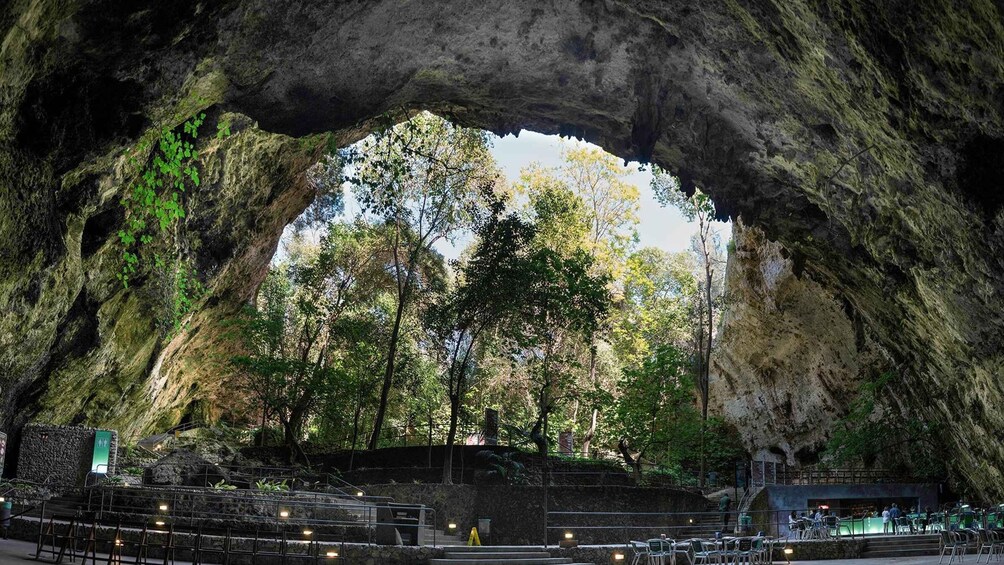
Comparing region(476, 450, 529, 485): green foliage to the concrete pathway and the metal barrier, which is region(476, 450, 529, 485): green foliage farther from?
the concrete pathway

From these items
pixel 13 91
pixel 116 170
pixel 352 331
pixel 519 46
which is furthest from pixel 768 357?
pixel 13 91

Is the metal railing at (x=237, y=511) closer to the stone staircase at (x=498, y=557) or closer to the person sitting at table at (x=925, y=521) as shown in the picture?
the stone staircase at (x=498, y=557)

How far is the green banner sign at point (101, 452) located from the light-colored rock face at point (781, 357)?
2010 centimetres

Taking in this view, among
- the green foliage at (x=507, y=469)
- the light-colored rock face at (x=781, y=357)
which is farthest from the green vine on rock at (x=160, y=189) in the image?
the light-colored rock face at (x=781, y=357)

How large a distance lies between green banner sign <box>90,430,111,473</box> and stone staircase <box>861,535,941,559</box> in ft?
52.5

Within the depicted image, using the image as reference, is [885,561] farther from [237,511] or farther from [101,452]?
[101,452]

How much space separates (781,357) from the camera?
1117 inches

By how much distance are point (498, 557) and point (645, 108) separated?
27.9 ft

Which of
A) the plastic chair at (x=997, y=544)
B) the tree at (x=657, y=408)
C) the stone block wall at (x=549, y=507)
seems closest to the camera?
the plastic chair at (x=997, y=544)

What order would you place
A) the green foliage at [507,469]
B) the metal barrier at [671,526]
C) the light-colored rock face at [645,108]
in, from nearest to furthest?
the light-colored rock face at [645,108], the metal barrier at [671,526], the green foliage at [507,469]

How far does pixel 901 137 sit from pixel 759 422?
21.1m

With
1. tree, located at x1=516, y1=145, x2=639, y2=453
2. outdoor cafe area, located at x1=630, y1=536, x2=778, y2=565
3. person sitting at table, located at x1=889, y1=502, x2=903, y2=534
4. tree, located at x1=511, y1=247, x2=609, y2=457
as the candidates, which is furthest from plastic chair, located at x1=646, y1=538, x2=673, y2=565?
tree, located at x1=516, y1=145, x2=639, y2=453

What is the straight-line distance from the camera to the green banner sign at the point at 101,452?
16.9 m

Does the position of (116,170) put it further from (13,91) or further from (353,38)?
(353,38)
